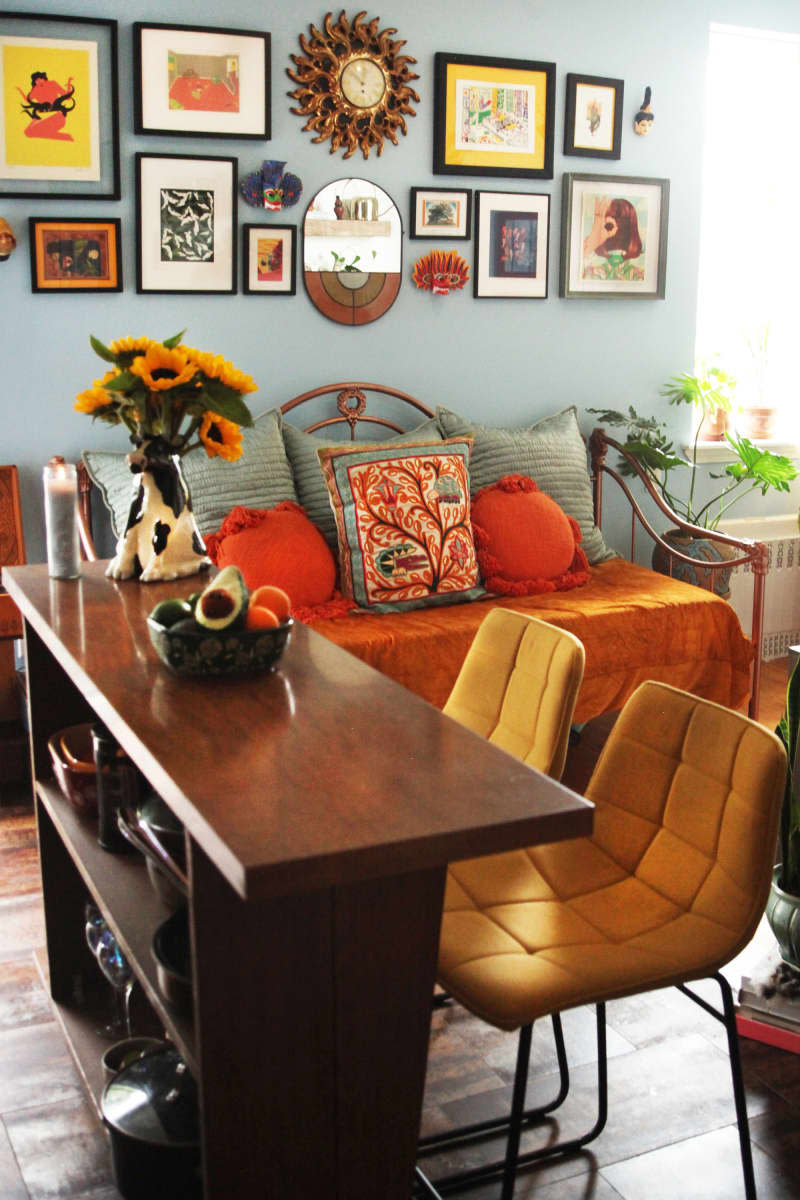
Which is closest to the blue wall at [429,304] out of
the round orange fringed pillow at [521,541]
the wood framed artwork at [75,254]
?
the wood framed artwork at [75,254]

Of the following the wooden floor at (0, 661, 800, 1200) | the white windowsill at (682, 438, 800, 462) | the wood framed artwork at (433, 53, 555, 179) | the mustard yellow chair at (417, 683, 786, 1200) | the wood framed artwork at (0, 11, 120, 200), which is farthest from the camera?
the white windowsill at (682, 438, 800, 462)

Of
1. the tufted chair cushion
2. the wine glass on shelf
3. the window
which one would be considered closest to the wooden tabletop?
the tufted chair cushion

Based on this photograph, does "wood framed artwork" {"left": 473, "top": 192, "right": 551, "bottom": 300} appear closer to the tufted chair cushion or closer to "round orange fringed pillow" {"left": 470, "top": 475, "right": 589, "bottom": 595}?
"round orange fringed pillow" {"left": 470, "top": 475, "right": 589, "bottom": 595}

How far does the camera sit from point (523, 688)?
2113mm

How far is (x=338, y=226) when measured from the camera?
12.9ft

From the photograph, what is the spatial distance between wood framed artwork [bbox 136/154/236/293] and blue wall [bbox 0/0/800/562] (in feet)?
0.14

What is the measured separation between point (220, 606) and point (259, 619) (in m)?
0.06

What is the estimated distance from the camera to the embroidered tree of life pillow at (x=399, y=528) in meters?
3.57

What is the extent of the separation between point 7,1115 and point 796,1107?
4.50ft

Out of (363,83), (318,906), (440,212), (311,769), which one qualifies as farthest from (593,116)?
(318,906)

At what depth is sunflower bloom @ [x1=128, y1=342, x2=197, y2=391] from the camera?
6.61 ft

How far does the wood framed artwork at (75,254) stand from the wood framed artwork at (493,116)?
114cm

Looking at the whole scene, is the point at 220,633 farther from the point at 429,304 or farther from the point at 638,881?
the point at 429,304

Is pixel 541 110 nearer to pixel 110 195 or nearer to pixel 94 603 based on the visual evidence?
pixel 110 195
